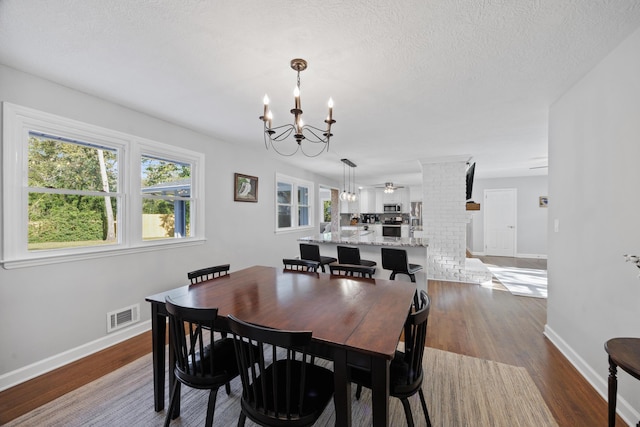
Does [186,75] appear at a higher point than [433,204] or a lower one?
higher

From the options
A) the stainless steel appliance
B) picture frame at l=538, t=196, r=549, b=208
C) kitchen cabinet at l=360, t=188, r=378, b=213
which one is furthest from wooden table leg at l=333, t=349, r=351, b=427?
picture frame at l=538, t=196, r=549, b=208

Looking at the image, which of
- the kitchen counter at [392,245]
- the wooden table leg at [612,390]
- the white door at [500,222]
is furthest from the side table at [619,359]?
the white door at [500,222]

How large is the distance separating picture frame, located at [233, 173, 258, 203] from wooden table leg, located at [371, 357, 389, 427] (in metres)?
3.52

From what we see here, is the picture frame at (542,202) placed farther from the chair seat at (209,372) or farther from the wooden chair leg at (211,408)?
the wooden chair leg at (211,408)

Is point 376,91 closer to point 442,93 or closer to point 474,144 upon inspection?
point 442,93

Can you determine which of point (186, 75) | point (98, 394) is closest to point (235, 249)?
point (98, 394)

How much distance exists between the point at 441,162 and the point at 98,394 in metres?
5.71

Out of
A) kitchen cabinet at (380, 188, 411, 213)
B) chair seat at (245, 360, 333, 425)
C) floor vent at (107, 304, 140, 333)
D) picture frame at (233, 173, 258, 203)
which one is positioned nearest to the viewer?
chair seat at (245, 360, 333, 425)

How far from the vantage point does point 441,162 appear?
16.9 feet

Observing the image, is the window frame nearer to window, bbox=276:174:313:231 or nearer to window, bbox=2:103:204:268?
window, bbox=276:174:313:231

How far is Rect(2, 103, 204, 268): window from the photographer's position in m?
2.01

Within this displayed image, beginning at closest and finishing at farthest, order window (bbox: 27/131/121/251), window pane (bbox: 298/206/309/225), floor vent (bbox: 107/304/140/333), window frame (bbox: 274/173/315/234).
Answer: window (bbox: 27/131/121/251) < floor vent (bbox: 107/304/140/333) < window frame (bbox: 274/173/315/234) < window pane (bbox: 298/206/309/225)

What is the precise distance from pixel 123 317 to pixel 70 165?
1.57 m

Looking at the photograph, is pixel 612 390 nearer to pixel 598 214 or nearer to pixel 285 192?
pixel 598 214
